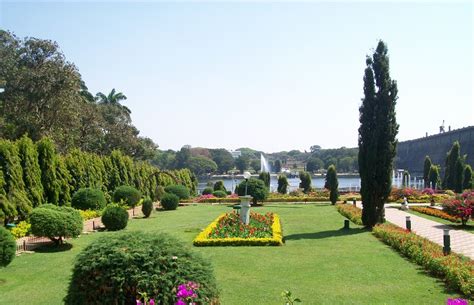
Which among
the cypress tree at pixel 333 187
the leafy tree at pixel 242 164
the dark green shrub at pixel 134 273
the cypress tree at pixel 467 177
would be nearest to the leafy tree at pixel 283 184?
the cypress tree at pixel 333 187

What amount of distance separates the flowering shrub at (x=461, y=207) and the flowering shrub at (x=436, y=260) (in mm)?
4585

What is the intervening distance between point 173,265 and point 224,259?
5.94 meters

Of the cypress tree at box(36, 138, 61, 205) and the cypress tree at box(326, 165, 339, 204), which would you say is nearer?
the cypress tree at box(36, 138, 61, 205)

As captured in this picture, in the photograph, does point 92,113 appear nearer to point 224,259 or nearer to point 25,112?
point 25,112

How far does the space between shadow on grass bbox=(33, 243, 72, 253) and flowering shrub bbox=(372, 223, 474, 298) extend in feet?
29.7

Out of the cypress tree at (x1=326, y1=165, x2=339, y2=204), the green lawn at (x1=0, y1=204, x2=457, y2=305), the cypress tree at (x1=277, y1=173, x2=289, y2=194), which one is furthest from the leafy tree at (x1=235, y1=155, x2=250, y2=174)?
the green lawn at (x1=0, y1=204, x2=457, y2=305)

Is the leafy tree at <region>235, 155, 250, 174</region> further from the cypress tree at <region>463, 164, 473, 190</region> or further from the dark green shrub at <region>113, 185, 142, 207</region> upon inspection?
the dark green shrub at <region>113, 185, 142, 207</region>

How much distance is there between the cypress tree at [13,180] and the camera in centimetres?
1608

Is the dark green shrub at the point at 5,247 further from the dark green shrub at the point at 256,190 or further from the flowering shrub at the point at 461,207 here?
the dark green shrub at the point at 256,190

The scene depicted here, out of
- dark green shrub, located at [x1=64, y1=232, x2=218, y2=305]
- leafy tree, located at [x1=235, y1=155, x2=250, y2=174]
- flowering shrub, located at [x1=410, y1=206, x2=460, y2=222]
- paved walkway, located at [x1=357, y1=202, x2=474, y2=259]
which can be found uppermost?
leafy tree, located at [x1=235, y1=155, x2=250, y2=174]

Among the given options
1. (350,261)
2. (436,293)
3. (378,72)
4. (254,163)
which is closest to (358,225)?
(378,72)

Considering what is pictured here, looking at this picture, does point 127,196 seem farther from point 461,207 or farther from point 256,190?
point 461,207

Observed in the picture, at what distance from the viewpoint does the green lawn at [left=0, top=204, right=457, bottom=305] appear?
24.7ft

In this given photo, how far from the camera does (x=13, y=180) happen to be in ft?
53.8
